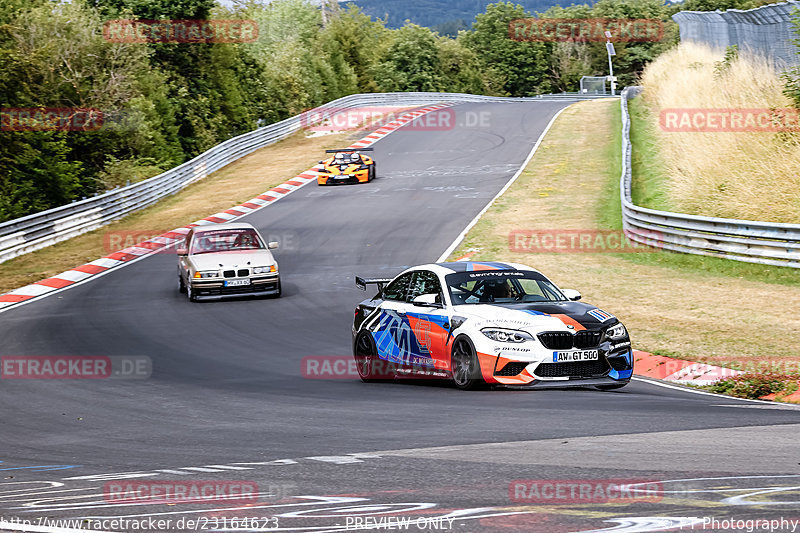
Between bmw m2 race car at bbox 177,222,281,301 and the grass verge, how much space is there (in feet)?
17.5

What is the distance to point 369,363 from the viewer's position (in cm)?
1237

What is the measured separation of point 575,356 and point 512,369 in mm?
675

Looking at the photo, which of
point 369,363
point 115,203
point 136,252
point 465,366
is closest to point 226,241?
point 136,252

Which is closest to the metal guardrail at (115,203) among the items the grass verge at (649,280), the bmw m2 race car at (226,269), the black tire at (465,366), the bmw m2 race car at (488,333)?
the bmw m2 race car at (226,269)

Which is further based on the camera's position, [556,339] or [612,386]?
[612,386]

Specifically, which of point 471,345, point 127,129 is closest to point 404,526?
point 471,345

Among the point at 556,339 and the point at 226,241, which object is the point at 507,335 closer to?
the point at 556,339

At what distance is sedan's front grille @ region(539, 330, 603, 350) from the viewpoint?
10.3 m

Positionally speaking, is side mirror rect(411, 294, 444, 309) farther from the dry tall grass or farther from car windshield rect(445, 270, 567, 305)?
the dry tall grass

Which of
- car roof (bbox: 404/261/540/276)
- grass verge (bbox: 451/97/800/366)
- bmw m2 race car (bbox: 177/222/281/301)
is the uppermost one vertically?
car roof (bbox: 404/261/540/276)

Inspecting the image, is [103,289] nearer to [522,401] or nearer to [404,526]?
[522,401]

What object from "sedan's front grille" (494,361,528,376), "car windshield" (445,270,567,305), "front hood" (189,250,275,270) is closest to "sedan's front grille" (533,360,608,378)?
"sedan's front grille" (494,361,528,376)

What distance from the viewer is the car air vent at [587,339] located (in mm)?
10406

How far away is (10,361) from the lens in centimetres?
1496
